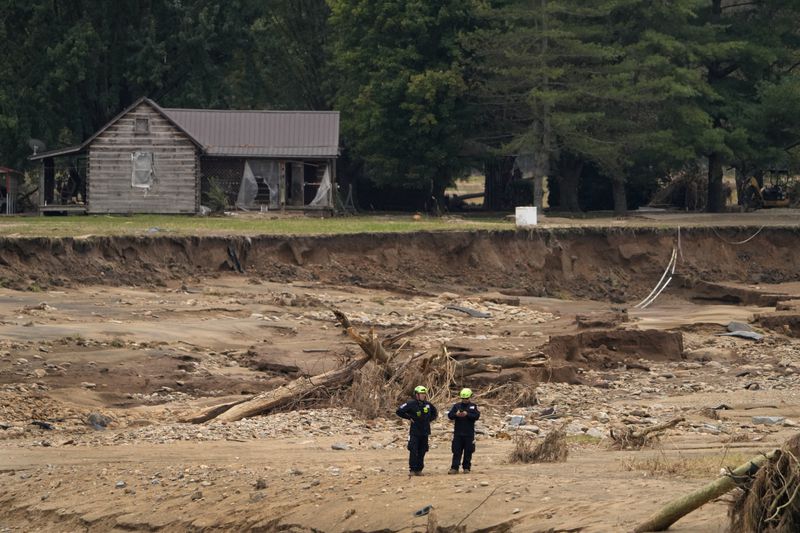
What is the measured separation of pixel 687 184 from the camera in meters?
59.4

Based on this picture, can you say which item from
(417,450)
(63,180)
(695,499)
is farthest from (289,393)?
(63,180)

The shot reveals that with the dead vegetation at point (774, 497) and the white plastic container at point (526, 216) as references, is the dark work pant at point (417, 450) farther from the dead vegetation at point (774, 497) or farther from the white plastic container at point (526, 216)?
the white plastic container at point (526, 216)

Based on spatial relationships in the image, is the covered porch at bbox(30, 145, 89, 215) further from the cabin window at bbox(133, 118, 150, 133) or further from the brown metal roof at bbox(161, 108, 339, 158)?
the brown metal roof at bbox(161, 108, 339, 158)

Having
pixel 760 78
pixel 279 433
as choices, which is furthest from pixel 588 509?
pixel 760 78

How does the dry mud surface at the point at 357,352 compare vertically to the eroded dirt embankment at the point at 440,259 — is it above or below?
below

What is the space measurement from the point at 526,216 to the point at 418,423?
31582mm

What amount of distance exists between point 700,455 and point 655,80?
112 ft

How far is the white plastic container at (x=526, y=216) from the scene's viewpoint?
45.7 m

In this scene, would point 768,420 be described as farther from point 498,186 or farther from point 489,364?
point 498,186

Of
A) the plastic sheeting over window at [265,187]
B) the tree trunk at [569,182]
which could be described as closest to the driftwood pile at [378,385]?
the plastic sheeting over window at [265,187]

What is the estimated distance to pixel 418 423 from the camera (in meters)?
14.7

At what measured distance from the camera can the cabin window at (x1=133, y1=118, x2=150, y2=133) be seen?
168ft

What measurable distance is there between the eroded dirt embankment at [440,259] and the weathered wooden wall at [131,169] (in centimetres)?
1106

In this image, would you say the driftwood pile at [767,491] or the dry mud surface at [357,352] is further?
the dry mud surface at [357,352]
